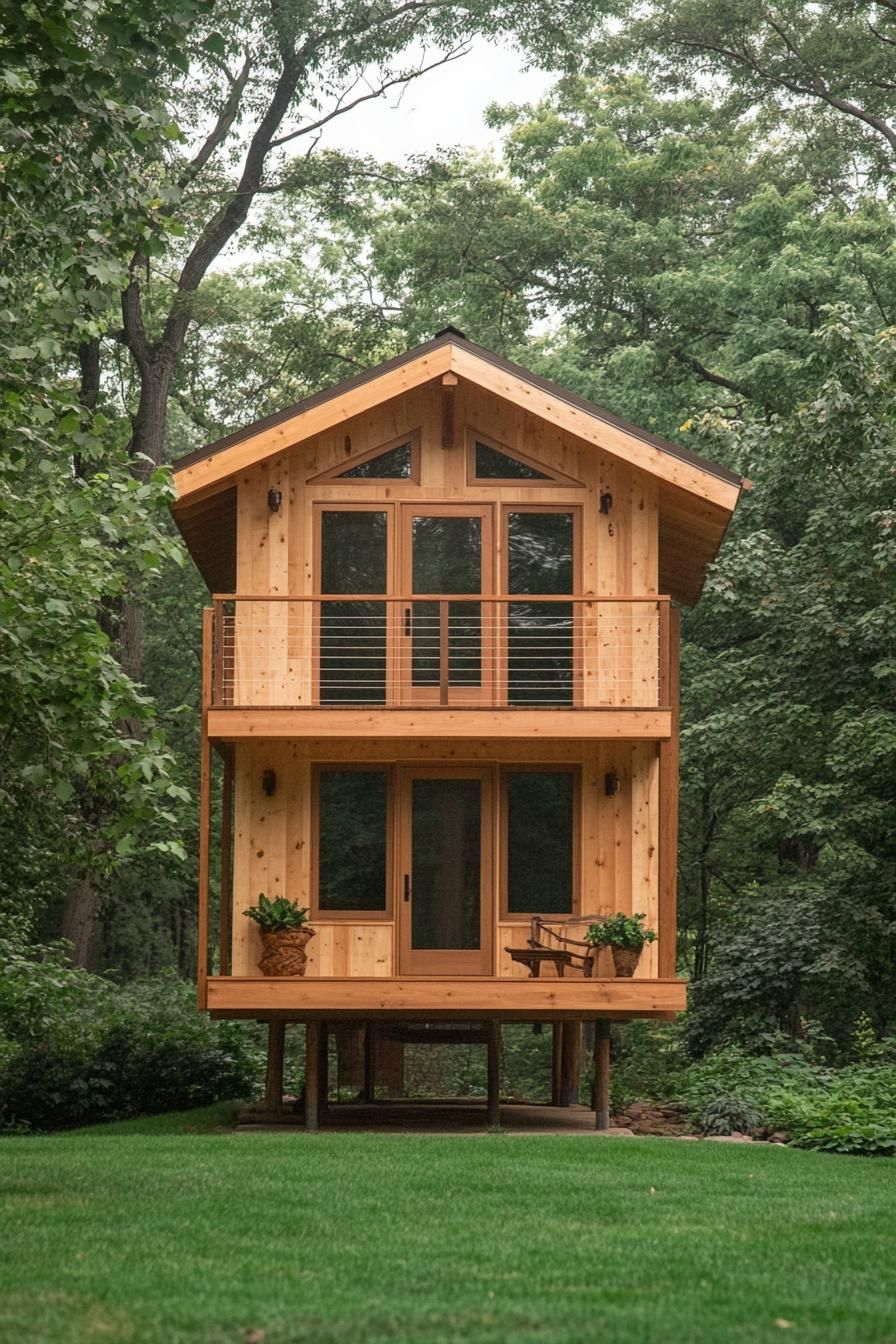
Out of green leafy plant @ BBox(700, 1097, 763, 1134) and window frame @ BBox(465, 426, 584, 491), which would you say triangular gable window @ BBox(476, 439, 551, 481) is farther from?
green leafy plant @ BBox(700, 1097, 763, 1134)

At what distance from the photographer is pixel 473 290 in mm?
32062

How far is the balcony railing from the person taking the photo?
18.0 meters

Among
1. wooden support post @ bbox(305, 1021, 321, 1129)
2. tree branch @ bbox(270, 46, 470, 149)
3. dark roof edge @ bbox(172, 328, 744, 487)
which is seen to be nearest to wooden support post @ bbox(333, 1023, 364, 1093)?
wooden support post @ bbox(305, 1021, 321, 1129)

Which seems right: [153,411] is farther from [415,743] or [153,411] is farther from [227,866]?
[415,743]

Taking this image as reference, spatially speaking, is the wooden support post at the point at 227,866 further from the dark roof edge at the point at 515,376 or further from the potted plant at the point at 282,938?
the dark roof edge at the point at 515,376

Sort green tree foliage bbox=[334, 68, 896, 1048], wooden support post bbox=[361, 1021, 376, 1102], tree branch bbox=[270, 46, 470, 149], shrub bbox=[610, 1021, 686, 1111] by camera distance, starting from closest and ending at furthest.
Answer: wooden support post bbox=[361, 1021, 376, 1102], shrub bbox=[610, 1021, 686, 1111], green tree foliage bbox=[334, 68, 896, 1048], tree branch bbox=[270, 46, 470, 149]

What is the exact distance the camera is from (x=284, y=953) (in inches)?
671

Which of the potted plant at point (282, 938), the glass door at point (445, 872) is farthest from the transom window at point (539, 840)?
the potted plant at point (282, 938)

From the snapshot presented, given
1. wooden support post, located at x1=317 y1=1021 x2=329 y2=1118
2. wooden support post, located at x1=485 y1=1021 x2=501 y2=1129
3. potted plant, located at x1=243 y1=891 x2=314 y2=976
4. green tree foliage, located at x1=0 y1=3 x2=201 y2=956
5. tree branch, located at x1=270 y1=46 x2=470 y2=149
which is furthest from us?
tree branch, located at x1=270 y1=46 x2=470 y2=149

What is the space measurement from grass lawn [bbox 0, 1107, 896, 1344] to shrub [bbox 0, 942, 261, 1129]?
220 inches

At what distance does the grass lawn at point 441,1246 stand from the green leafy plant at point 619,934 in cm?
318

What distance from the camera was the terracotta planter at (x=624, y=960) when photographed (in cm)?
1703

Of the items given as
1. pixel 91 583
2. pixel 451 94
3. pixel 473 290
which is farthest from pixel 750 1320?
pixel 451 94

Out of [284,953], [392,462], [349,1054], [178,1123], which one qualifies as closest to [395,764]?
[284,953]
